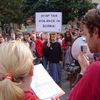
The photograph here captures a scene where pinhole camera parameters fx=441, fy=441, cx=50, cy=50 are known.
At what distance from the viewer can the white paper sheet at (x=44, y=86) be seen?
10.5ft

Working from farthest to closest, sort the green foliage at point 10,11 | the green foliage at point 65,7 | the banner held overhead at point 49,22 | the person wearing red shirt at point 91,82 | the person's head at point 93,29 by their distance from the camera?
the green foliage at point 10,11, the green foliage at point 65,7, the banner held overhead at point 49,22, the person's head at point 93,29, the person wearing red shirt at point 91,82

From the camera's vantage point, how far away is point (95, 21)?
2.63 m

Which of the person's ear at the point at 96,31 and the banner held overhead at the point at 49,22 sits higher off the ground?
the person's ear at the point at 96,31

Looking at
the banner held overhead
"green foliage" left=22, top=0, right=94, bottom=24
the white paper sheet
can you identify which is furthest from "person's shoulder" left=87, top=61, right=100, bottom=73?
"green foliage" left=22, top=0, right=94, bottom=24

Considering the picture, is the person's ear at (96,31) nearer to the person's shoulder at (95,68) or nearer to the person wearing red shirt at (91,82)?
the person wearing red shirt at (91,82)

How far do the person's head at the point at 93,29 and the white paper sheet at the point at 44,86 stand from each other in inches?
27.2

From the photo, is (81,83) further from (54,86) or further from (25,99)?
(54,86)

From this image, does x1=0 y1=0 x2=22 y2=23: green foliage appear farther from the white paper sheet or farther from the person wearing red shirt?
the person wearing red shirt

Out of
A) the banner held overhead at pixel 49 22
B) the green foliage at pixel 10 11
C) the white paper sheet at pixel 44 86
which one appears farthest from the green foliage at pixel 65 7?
the white paper sheet at pixel 44 86

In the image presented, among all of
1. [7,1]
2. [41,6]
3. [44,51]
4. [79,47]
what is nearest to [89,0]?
[41,6]

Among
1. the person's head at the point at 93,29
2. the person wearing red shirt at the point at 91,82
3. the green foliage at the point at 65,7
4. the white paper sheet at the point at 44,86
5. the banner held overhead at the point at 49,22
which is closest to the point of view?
the person wearing red shirt at the point at 91,82

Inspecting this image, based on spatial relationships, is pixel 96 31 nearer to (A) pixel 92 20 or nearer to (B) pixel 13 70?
(A) pixel 92 20

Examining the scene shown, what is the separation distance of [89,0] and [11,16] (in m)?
11.9

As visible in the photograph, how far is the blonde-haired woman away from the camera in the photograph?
7.89 feet
